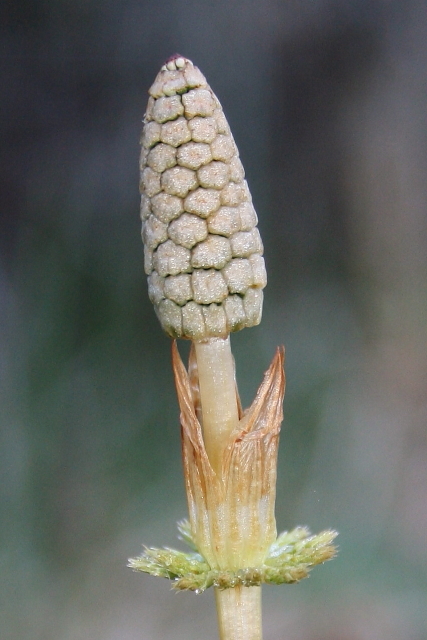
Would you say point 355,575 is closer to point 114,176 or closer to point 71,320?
point 71,320

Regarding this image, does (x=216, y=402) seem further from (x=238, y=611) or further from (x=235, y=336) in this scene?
(x=235, y=336)

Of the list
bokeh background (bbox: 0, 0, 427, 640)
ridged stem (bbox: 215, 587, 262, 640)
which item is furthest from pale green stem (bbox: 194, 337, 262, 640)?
bokeh background (bbox: 0, 0, 427, 640)

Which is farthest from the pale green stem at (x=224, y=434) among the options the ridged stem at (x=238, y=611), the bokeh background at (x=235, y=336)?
the bokeh background at (x=235, y=336)

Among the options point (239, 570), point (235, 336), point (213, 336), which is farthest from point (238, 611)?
point (235, 336)

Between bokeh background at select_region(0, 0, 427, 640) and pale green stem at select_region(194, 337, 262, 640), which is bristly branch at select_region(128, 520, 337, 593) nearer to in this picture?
pale green stem at select_region(194, 337, 262, 640)

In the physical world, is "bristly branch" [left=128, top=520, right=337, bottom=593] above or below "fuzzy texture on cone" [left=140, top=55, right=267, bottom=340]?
below
